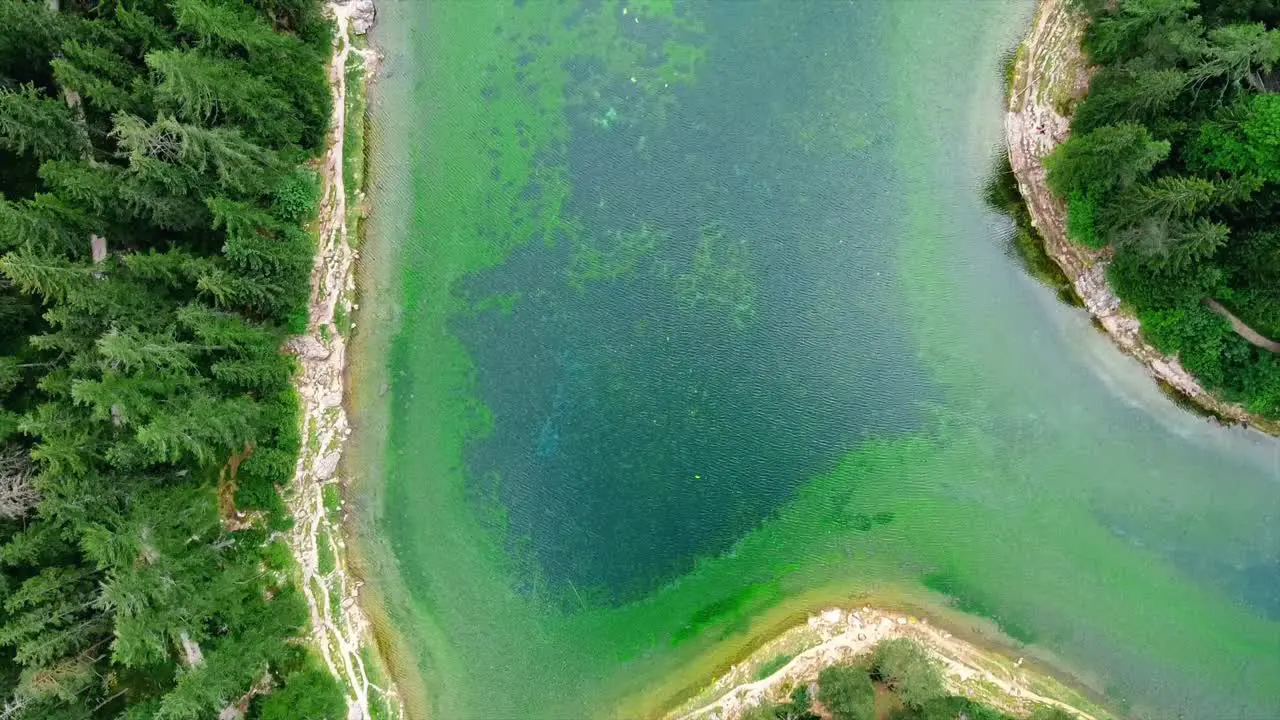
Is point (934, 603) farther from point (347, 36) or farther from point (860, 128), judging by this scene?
point (347, 36)

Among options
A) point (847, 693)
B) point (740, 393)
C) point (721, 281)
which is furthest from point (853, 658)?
point (721, 281)

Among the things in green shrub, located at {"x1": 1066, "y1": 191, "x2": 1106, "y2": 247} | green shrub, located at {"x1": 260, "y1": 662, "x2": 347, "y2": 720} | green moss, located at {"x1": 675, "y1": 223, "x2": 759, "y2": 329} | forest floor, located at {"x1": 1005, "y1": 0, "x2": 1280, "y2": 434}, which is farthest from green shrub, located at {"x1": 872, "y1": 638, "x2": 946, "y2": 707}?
green shrub, located at {"x1": 260, "y1": 662, "x2": 347, "y2": 720}

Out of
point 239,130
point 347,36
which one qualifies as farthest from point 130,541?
point 347,36

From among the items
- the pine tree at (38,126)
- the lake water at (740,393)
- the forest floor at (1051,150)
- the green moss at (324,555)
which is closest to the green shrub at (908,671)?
the lake water at (740,393)

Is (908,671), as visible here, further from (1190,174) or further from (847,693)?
(1190,174)

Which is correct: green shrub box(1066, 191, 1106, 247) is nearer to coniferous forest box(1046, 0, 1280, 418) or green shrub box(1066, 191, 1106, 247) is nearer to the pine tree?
coniferous forest box(1046, 0, 1280, 418)

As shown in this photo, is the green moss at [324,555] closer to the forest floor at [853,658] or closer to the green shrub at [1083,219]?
the forest floor at [853,658]

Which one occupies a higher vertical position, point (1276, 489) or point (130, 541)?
point (130, 541)
